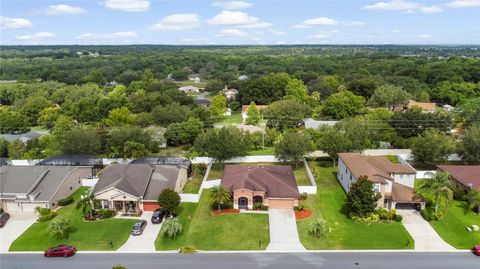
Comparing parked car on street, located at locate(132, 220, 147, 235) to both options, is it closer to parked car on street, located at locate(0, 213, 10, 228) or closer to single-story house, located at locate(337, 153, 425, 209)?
parked car on street, located at locate(0, 213, 10, 228)

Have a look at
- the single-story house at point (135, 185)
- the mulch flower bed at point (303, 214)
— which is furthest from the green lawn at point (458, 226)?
the single-story house at point (135, 185)

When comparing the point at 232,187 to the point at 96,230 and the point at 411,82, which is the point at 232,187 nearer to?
the point at 96,230

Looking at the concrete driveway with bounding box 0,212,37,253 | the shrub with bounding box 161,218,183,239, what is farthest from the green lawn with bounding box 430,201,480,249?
the concrete driveway with bounding box 0,212,37,253

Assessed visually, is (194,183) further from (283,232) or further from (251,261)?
(251,261)

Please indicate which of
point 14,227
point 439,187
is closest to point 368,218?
point 439,187

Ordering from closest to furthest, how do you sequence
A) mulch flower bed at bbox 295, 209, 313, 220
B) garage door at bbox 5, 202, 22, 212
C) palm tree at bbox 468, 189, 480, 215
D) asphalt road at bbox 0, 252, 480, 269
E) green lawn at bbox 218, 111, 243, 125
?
asphalt road at bbox 0, 252, 480, 269 < palm tree at bbox 468, 189, 480, 215 < mulch flower bed at bbox 295, 209, 313, 220 < garage door at bbox 5, 202, 22, 212 < green lawn at bbox 218, 111, 243, 125

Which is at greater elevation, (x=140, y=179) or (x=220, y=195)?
(x=140, y=179)
